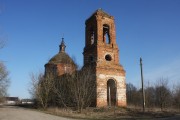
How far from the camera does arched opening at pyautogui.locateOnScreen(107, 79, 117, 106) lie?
87.1 ft

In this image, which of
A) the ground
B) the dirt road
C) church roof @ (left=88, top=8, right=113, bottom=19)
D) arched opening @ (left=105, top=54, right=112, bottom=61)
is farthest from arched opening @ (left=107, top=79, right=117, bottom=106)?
the dirt road

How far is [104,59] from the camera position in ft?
88.5

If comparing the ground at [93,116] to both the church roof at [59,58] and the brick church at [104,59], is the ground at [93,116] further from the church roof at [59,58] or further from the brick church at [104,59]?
the church roof at [59,58]

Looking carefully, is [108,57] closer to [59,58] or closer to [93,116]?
[93,116]

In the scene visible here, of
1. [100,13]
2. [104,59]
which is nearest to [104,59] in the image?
[104,59]

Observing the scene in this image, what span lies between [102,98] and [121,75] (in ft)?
12.9

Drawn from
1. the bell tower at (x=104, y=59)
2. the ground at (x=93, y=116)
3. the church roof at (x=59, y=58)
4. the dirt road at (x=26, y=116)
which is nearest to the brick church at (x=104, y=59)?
the bell tower at (x=104, y=59)

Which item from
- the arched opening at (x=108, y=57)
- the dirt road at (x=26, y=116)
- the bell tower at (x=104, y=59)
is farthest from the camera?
the arched opening at (x=108, y=57)

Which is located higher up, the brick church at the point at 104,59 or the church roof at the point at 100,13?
the church roof at the point at 100,13

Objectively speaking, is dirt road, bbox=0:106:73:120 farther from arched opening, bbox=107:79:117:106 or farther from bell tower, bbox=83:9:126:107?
arched opening, bbox=107:79:117:106

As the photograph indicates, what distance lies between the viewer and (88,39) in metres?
29.2

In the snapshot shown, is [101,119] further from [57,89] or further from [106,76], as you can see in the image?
[57,89]

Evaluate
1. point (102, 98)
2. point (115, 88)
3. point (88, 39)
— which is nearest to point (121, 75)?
point (115, 88)

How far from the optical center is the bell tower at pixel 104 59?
25469 mm
